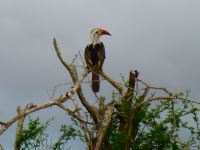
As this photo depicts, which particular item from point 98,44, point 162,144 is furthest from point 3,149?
point 98,44

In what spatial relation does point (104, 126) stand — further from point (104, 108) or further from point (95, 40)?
point (95, 40)

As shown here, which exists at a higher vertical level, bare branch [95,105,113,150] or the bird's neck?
the bird's neck

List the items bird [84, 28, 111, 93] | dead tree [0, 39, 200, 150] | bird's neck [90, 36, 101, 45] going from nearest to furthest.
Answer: dead tree [0, 39, 200, 150] → bird [84, 28, 111, 93] → bird's neck [90, 36, 101, 45]

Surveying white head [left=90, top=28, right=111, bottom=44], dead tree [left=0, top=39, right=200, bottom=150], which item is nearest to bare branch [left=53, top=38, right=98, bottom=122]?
dead tree [left=0, top=39, right=200, bottom=150]

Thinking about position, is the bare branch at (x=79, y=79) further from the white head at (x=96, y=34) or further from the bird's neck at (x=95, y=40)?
the white head at (x=96, y=34)

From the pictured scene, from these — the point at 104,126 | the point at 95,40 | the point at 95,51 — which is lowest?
the point at 104,126

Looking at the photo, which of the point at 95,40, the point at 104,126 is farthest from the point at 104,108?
the point at 95,40

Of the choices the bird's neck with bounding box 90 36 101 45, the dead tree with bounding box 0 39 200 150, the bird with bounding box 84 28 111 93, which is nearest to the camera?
the dead tree with bounding box 0 39 200 150

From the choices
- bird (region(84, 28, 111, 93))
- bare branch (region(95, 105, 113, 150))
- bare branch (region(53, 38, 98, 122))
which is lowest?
bare branch (region(95, 105, 113, 150))

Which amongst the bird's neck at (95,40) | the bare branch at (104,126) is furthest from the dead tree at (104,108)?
the bird's neck at (95,40)

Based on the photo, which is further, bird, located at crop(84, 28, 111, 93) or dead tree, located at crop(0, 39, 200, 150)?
bird, located at crop(84, 28, 111, 93)

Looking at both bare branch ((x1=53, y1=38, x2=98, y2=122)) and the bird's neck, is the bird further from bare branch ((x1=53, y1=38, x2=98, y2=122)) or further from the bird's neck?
bare branch ((x1=53, y1=38, x2=98, y2=122))

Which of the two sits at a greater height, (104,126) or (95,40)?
(95,40)

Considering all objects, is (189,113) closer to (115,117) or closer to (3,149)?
(115,117)
